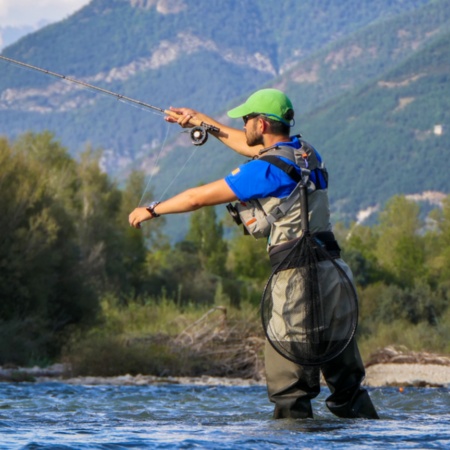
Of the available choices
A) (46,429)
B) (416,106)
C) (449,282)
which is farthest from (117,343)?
(416,106)

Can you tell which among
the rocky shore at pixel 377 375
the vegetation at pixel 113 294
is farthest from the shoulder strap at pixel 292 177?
the vegetation at pixel 113 294

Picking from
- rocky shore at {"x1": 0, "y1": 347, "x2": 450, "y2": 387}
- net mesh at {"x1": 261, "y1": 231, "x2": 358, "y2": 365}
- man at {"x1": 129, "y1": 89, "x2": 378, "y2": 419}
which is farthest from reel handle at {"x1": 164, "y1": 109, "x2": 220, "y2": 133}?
rocky shore at {"x1": 0, "y1": 347, "x2": 450, "y2": 387}

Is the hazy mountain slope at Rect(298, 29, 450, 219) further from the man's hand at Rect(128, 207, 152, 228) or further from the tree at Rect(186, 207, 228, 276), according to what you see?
the man's hand at Rect(128, 207, 152, 228)

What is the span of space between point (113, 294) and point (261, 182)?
2658cm

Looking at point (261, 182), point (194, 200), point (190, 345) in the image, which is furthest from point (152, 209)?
point (190, 345)

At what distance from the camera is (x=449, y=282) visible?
39.4 metres

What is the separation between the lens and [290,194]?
26.0ft

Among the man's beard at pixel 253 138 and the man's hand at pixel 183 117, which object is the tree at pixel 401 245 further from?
the man's beard at pixel 253 138

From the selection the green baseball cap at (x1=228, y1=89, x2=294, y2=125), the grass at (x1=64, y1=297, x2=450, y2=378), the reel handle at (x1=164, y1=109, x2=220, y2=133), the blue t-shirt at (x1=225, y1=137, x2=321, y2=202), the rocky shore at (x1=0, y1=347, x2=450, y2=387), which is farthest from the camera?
the grass at (x1=64, y1=297, x2=450, y2=378)

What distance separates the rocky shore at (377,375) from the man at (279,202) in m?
10.3

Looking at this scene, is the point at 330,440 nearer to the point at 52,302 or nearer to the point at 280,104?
the point at 280,104

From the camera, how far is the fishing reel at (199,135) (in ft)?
29.7

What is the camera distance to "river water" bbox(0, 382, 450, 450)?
776cm

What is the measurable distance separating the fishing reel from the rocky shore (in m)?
10.0
